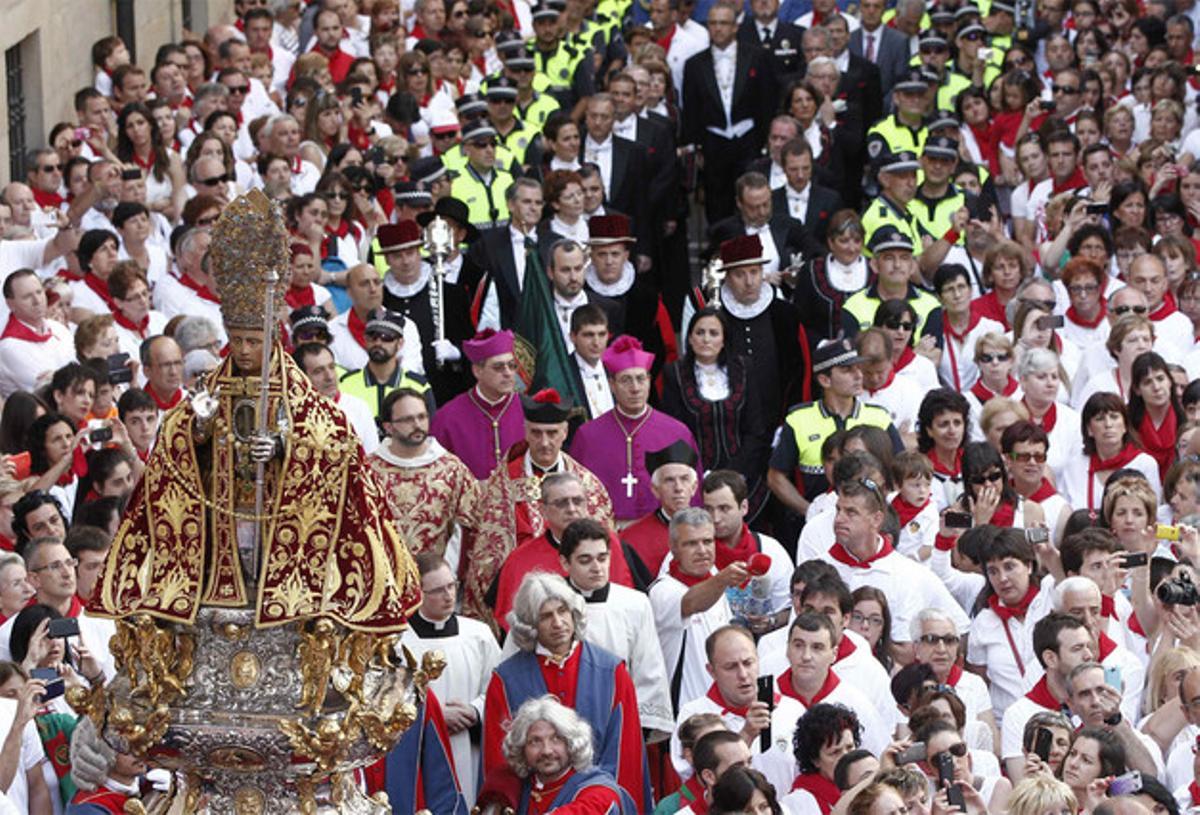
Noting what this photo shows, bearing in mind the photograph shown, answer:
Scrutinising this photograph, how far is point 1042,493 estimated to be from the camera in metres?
15.1

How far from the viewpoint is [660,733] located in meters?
12.4

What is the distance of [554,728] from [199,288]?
267 inches

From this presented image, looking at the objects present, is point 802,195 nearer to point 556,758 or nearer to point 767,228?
point 767,228

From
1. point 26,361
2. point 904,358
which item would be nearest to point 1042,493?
point 904,358

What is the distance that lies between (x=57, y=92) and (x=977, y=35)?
682cm

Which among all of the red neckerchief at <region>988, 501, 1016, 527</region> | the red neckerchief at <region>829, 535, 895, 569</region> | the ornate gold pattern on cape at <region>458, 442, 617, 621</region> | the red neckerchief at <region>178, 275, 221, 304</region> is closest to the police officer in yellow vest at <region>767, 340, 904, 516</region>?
the red neckerchief at <region>988, 501, 1016, 527</region>

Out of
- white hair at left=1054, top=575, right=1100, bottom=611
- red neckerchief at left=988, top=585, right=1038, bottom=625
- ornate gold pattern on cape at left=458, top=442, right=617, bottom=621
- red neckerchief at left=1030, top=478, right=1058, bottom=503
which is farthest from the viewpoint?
red neckerchief at left=1030, top=478, right=1058, bottom=503

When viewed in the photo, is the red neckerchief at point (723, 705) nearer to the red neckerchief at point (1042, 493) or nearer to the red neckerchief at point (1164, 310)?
the red neckerchief at point (1042, 493)

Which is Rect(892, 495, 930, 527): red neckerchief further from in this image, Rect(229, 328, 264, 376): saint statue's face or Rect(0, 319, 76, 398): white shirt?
Rect(229, 328, 264, 376): saint statue's face

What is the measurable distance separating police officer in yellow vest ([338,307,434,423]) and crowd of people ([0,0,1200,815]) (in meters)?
0.03

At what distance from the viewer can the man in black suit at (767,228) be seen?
18.7m

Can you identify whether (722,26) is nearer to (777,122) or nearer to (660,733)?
(777,122)

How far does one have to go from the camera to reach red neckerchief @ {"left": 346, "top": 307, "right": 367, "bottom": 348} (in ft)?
54.3

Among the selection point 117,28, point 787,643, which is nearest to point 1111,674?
point 787,643
